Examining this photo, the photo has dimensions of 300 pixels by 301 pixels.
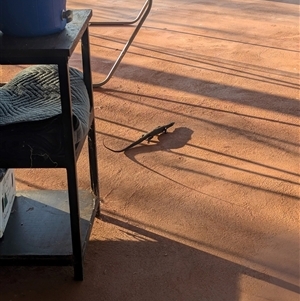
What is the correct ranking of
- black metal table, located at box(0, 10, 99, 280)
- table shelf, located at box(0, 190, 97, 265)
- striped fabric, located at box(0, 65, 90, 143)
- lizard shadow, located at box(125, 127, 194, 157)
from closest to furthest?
black metal table, located at box(0, 10, 99, 280) → striped fabric, located at box(0, 65, 90, 143) → table shelf, located at box(0, 190, 97, 265) → lizard shadow, located at box(125, 127, 194, 157)

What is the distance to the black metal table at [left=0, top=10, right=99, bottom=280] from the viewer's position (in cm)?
167

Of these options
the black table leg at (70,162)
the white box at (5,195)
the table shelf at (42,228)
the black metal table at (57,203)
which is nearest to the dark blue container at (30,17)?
the black metal table at (57,203)

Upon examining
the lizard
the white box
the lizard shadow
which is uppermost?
the white box

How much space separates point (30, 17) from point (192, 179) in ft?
3.82

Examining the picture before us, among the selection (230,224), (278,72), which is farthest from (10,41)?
(278,72)

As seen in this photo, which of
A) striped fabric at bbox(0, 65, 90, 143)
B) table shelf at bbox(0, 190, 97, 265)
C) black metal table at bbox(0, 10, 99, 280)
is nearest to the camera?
black metal table at bbox(0, 10, 99, 280)

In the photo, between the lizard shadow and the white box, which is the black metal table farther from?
the lizard shadow

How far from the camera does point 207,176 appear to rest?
2.66 meters

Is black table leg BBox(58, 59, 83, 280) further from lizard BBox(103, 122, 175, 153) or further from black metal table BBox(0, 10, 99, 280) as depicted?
lizard BBox(103, 122, 175, 153)

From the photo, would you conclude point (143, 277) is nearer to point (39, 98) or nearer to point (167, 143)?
point (39, 98)

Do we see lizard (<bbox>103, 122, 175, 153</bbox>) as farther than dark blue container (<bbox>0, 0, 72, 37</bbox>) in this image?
Yes

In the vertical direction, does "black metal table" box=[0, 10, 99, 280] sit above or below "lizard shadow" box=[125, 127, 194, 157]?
above

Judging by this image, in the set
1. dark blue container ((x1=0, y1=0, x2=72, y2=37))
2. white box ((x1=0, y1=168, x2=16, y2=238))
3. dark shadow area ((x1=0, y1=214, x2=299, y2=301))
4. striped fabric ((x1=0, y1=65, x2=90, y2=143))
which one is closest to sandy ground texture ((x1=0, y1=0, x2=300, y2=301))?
dark shadow area ((x1=0, y1=214, x2=299, y2=301))

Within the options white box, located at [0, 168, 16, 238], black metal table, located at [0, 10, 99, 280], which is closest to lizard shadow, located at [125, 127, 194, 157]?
black metal table, located at [0, 10, 99, 280]
